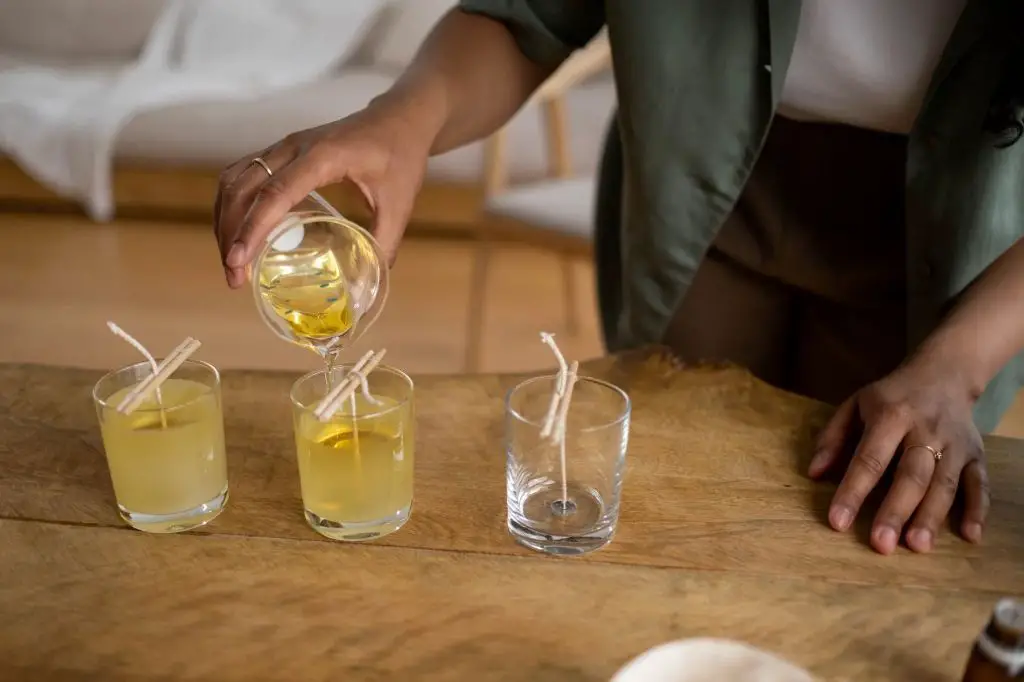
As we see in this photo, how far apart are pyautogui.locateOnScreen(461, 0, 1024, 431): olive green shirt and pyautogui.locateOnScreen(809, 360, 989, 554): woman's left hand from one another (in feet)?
0.76

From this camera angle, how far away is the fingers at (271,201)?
30.9 inches

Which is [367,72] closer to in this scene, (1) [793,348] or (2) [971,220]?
(1) [793,348]

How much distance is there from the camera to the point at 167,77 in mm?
2922

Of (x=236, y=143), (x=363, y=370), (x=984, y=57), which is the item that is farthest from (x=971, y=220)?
(x=236, y=143)

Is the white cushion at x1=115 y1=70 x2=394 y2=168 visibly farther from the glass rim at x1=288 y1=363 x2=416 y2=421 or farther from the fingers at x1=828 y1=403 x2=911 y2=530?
the fingers at x1=828 y1=403 x2=911 y2=530

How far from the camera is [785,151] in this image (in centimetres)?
113

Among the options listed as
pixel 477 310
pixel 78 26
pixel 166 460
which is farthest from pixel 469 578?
pixel 78 26

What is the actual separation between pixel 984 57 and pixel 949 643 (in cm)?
56

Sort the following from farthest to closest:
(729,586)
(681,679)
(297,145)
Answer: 1. (297,145)
2. (729,586)
3. (681,679)

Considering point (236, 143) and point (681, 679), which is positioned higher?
point (681, 679)

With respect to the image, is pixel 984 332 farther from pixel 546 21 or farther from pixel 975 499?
pixel 546 21

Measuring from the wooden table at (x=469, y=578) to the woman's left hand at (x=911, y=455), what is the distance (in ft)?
0.06

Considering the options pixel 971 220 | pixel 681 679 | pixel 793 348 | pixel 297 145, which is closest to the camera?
pixel 681 679

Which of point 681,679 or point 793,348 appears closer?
point 681,679
